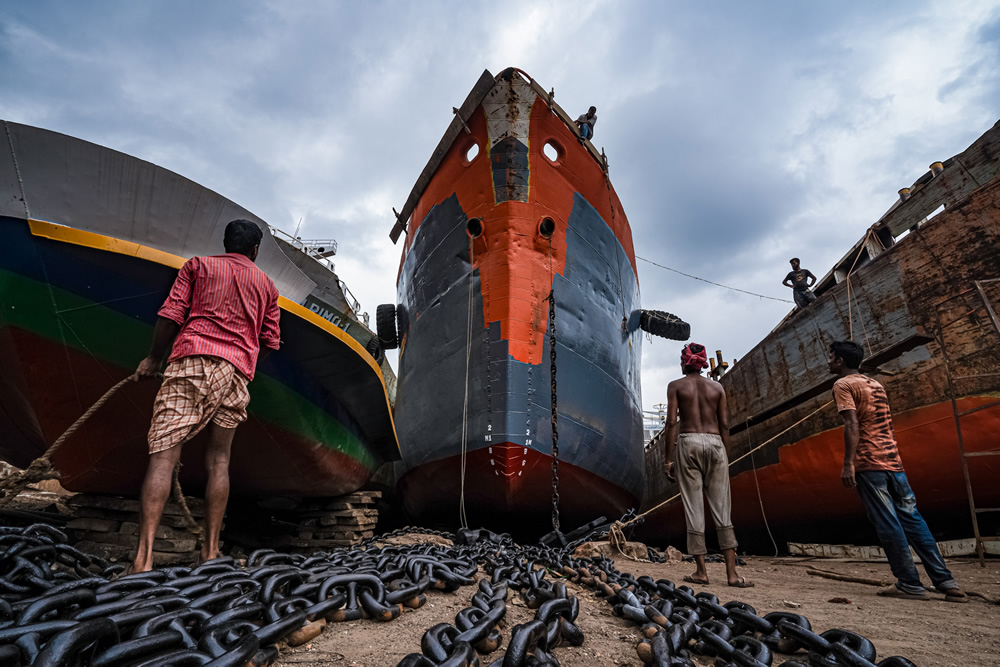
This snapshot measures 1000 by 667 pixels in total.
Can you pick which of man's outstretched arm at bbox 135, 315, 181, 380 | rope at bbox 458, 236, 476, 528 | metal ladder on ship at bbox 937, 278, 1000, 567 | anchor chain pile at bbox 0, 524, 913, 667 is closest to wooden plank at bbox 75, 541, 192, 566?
anchor chain pile at bbox 0, 524, 913, 667

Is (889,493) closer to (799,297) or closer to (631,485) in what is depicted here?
(631,485)

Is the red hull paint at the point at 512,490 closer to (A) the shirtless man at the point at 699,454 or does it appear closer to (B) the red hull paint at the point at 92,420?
(A) the shirtless man at the point at 699,454

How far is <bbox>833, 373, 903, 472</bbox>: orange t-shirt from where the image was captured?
119 inches

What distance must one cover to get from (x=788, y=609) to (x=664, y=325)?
6.71 meters

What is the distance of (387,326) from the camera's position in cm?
862

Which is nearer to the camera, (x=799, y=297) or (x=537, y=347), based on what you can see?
(x=537, y=347)

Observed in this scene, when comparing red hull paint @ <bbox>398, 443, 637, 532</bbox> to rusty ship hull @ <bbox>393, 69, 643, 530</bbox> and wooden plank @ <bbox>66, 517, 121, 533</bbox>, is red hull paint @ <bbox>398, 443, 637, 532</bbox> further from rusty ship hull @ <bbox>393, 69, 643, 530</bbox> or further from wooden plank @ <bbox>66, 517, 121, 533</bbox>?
wooden plank @ <bbox>66, 517, 121, 533</bbox>

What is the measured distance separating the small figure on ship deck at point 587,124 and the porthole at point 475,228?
2238 mm

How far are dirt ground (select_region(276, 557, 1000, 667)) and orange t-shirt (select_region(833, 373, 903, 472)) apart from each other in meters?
0.77

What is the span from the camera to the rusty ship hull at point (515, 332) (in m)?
5.21

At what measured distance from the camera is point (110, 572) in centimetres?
205

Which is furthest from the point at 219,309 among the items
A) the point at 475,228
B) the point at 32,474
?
the point at 475,228

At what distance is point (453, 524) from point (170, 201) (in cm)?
468

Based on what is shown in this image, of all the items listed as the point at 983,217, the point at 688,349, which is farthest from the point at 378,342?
the point at 983,217
